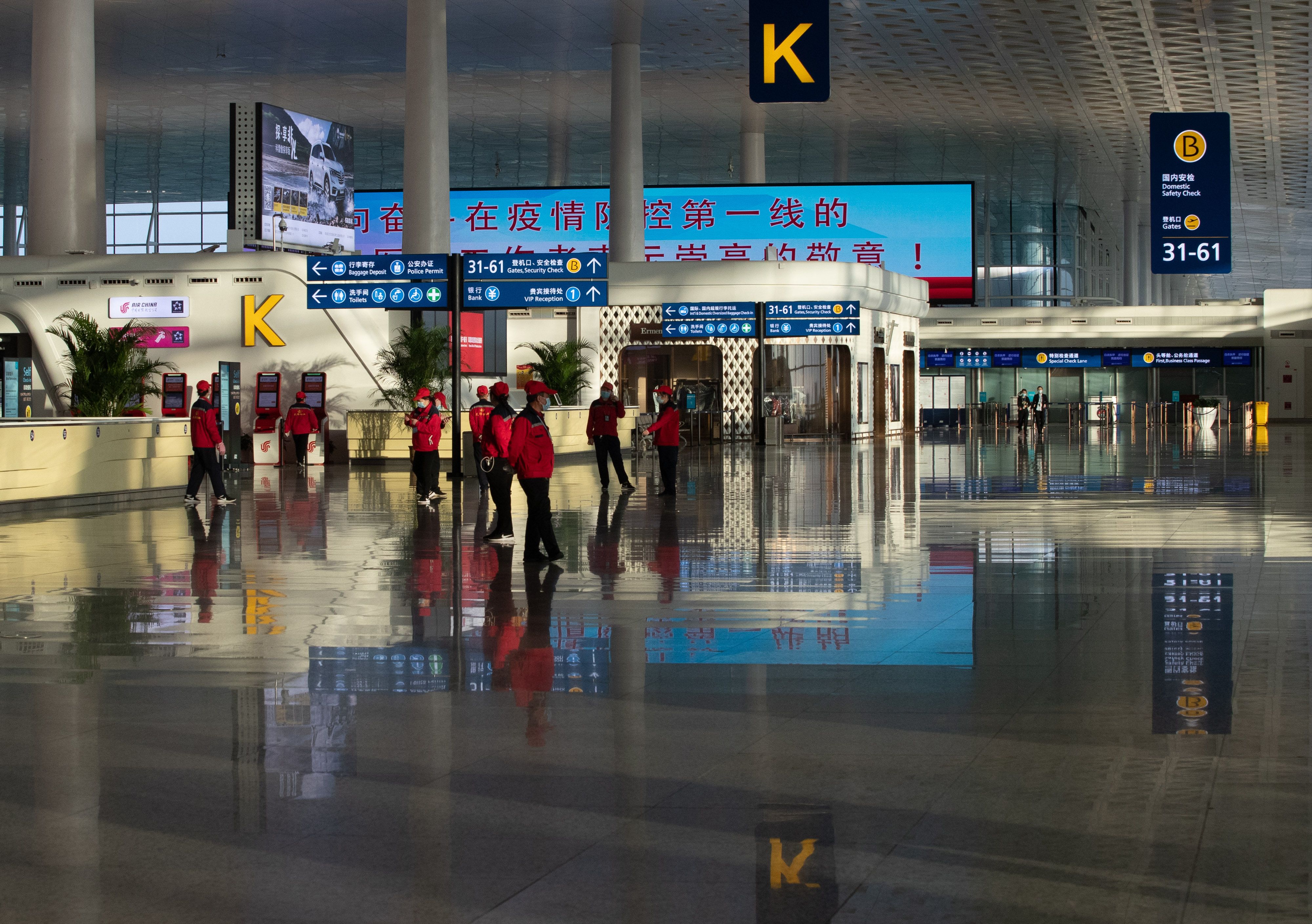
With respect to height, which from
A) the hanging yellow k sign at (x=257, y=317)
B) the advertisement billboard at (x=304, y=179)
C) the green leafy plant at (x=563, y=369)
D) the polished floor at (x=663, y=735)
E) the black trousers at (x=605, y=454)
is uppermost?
the advertisement billboard at (x=304, y=179)

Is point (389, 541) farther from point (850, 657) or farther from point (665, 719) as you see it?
point (665, 719)

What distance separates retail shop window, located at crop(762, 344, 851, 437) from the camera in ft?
141

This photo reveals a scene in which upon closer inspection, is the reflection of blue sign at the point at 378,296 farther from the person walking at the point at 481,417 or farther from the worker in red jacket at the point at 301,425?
the person walking at the point at 481,417

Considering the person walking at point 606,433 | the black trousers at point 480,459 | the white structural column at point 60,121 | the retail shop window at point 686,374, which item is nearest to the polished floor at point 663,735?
the black trousers at point 480,459

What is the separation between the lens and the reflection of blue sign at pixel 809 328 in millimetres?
39500

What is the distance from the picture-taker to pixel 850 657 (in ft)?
24.6

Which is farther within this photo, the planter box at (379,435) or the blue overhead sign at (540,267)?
the planter box at (379,435)

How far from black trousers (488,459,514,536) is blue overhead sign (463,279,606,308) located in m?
12.9

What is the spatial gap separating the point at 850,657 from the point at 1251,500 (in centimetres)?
1205

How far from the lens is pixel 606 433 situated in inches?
856

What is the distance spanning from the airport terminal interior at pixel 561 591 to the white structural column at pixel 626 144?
0.26 metres

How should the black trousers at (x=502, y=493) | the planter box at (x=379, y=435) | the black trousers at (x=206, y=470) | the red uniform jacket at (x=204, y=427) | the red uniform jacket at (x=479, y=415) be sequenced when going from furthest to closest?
1. the planter box at (x=379, y=435)
2. the red uniform jacket at (x=479, y=415)
3. the red uniform jacket at (x=204, y=427)
4. the black trousers at (x=206, y=470)
5. the black trousers at (x=502, y=493)

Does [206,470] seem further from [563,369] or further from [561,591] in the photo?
[563,369]

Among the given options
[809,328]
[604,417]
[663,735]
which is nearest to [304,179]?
[809,328]
